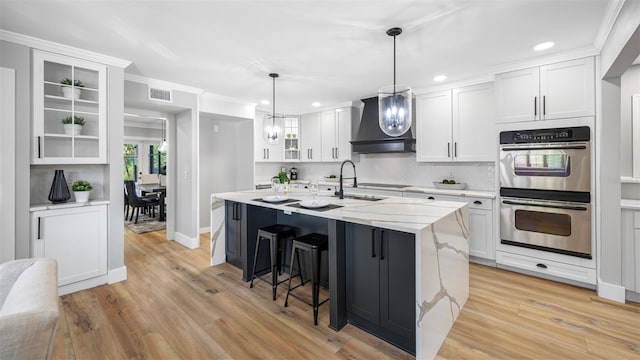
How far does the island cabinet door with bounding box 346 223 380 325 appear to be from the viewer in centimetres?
220

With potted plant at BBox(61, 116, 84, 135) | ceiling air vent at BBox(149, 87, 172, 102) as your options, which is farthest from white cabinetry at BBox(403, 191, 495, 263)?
potted plant at BBox(61, 116, 84, 135)

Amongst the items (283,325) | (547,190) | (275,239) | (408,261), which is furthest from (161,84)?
(547,190)

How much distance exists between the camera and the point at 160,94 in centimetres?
409

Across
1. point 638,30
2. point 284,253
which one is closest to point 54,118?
point 284,253

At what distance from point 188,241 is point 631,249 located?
537cm

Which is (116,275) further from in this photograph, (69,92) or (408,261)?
(408,261)

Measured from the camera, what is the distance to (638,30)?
1788mm

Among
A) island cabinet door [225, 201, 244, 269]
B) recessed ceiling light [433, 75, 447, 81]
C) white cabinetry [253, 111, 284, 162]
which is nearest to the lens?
island cabinet door [225, 201, 244, 269]

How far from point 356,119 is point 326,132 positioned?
0.67 meters

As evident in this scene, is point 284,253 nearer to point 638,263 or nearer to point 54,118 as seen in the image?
point 54,118

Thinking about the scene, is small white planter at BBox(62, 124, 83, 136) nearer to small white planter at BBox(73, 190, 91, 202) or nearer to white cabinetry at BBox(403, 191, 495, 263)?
small white planter at BBox(73, 190, 91, 202)

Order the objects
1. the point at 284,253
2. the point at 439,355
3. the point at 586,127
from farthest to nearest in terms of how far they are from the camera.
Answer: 1. the point at 284,253
2. the point at 586,127
3. the point at 439,355

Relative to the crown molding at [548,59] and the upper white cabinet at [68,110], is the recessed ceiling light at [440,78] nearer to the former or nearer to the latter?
the crown molding at [548,59]

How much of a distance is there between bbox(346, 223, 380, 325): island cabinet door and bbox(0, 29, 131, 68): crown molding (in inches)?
123
